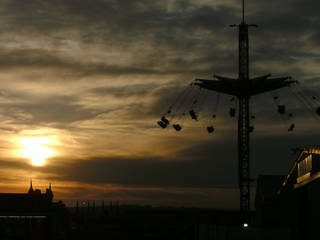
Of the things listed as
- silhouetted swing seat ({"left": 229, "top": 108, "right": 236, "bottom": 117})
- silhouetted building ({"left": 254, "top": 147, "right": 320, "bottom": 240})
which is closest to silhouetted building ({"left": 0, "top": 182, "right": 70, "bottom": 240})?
silhouetted swing seat ({"left": 229, "top": 108, "right": 236, "bottom": 117})

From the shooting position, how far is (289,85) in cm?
5194

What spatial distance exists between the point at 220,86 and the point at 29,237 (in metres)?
25.2

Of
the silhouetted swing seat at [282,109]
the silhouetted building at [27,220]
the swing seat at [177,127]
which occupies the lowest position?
the silhouetted building at [27,220]

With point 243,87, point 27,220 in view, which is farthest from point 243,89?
point 27,220

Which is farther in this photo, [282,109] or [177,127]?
[177,127]

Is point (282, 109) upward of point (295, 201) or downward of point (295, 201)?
upward

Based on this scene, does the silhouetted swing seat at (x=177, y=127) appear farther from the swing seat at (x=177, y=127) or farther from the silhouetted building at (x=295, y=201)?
the silhouetted building at (x=295, y=201)

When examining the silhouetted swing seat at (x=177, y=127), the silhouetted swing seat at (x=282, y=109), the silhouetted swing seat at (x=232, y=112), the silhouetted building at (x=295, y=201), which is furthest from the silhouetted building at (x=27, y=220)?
the silhouetted swing seat at (x=282, y=109)

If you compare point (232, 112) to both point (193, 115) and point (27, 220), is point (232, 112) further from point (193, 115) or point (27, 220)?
point (27, 220)

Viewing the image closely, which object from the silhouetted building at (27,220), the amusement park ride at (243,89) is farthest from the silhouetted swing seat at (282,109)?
the silhouetted building at (27,220)

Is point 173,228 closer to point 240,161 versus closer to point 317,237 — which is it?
point 240,161

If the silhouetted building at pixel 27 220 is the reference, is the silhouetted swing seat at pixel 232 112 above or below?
above

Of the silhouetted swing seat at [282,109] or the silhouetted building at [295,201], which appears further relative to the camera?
the silhouetted swing seat at [282,109]

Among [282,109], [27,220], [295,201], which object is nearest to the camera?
[295,201]
